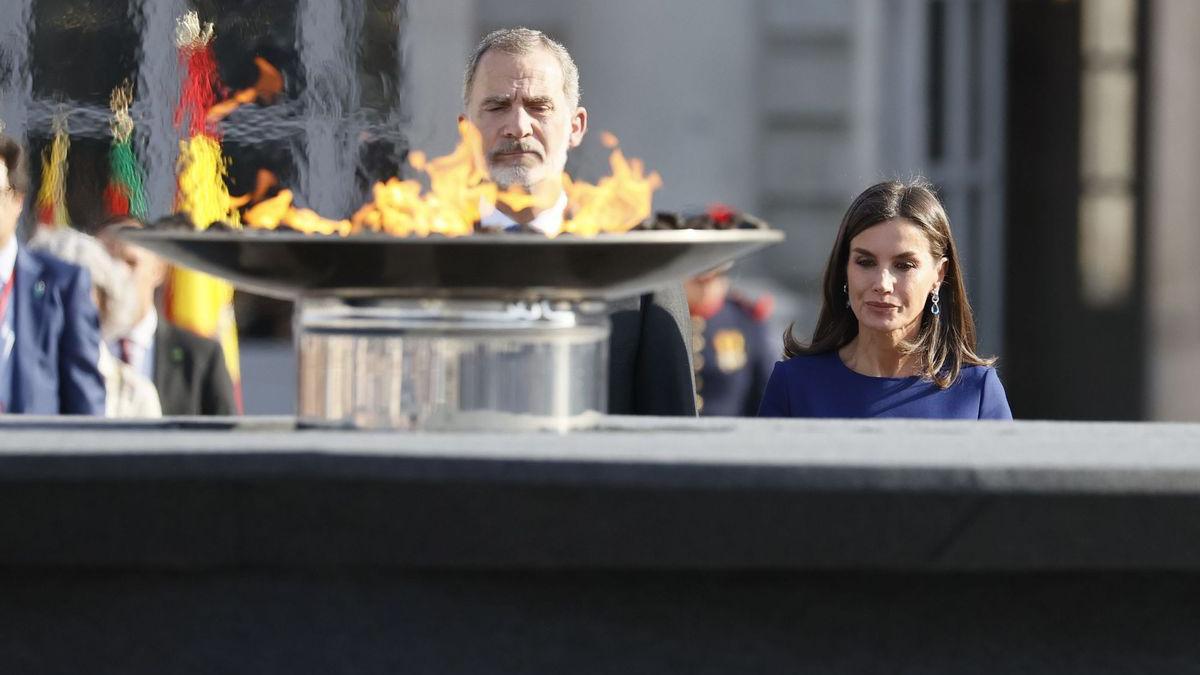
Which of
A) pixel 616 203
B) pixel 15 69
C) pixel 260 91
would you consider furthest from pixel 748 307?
pixel 616 203

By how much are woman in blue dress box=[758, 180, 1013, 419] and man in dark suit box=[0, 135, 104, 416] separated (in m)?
1.62

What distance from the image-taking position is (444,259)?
207 centimetres

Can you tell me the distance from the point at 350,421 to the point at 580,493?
0.44m

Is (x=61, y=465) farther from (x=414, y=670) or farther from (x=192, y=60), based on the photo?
(x=192, y=60)

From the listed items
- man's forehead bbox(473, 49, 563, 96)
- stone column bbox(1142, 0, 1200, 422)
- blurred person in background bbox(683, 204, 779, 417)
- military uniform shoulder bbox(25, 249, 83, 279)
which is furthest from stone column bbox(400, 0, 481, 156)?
stone column bbox(1142, 0, 1200, 422)

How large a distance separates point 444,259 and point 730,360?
468 cm

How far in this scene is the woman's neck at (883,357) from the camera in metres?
3.11

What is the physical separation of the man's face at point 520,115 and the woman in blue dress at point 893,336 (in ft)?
1.74

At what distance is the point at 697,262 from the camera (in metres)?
2.20

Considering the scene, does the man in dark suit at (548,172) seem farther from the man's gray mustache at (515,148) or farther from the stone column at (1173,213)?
the stone column at (1173,213)

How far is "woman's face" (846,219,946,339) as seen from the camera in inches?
122

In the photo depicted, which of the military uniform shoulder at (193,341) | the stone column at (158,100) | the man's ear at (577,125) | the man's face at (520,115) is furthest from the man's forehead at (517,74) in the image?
the military uniform shoulder at (193,341)

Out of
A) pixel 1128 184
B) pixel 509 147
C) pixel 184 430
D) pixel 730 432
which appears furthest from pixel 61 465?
pixel 1128 184

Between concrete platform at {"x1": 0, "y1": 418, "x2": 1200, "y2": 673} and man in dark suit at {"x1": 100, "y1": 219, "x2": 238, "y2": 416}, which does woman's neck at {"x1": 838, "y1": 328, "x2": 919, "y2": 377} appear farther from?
man in dark suit at {"x1": 100, "y1": 219, "x2": 238, "y2": 416}
